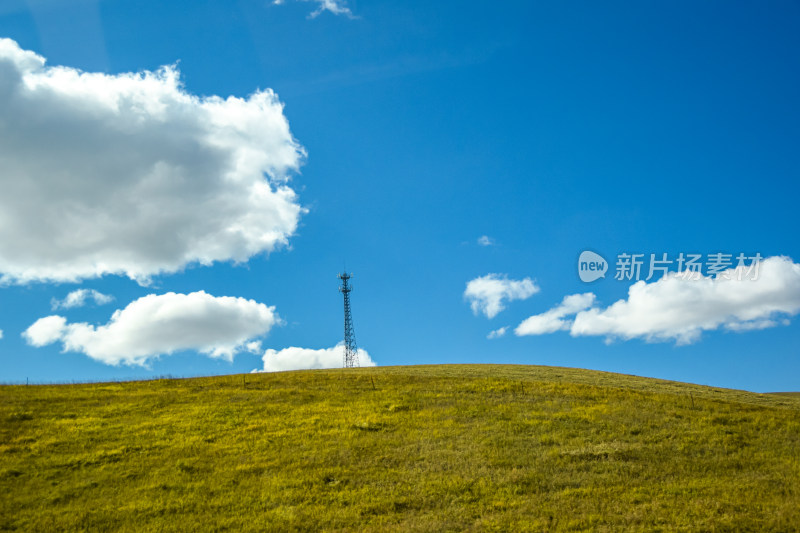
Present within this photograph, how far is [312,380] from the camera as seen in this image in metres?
55.7

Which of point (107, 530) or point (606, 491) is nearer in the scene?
point (107, 530)

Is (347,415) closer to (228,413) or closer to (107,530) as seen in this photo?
(228,413)

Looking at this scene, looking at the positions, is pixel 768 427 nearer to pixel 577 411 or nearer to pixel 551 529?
pixel 577 411

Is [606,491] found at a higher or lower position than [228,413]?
lower

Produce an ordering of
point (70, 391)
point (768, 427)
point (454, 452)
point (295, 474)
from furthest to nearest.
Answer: point (70, 391), point (768, 427), point (454, 452), point (295, 474)

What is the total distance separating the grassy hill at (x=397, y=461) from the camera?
23.8 meters

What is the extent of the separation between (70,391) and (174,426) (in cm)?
1896

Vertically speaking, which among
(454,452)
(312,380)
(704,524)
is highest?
(312,380)

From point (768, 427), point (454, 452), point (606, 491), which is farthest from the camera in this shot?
point (768, 427)

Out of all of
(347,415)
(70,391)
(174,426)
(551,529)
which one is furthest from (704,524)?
(70,391)

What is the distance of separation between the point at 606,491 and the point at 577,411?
14.9m

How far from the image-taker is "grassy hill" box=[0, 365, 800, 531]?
2381 centimetres

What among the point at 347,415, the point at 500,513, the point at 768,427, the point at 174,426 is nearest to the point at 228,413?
the point at 174,426

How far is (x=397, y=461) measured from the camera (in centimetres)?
3036
